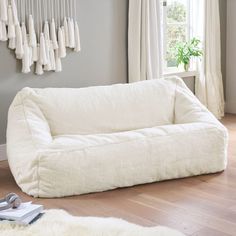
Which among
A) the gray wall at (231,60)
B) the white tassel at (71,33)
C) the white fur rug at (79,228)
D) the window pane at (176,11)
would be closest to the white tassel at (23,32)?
the white tassel at (71,33)

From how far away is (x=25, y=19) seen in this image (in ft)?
12.2

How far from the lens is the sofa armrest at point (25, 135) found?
2.84 metres

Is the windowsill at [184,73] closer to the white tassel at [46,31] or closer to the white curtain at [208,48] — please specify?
the white curtain at [208,48]

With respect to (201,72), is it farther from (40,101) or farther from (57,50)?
(40,101)

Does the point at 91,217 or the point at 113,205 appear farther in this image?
the point at 113,205

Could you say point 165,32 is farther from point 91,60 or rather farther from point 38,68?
point 38,68

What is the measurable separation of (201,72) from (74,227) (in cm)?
359

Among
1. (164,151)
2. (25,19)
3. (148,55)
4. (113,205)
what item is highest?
(25,19)

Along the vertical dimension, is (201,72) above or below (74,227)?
above

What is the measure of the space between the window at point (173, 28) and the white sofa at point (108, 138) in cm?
153

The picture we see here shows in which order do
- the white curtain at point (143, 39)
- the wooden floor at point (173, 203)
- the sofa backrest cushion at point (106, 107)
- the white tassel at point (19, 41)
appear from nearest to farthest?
the wooden floor at point (173, 203), the sofa backrest cushion at point (106, 107), the white tassel at point (19, 41), the white curtain at point (143, 39)

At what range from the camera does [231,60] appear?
572 cm

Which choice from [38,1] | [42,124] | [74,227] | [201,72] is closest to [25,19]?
[38,1]

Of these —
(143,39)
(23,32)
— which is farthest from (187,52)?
(23,32)
